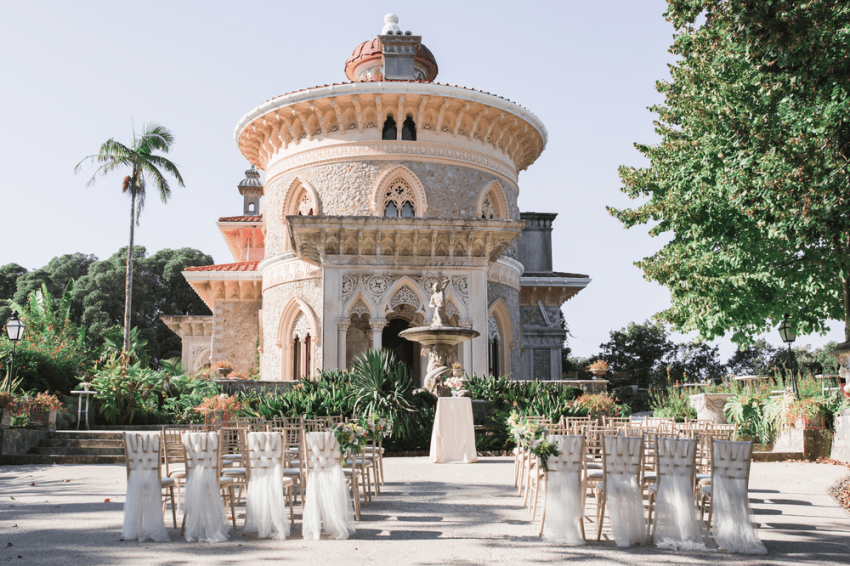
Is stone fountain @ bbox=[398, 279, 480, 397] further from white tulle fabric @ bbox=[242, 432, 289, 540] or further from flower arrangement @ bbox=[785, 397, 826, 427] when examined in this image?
white tulle fabric @ bbox=[242, 432, 289, 540]

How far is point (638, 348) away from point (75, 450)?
3191 centimetres

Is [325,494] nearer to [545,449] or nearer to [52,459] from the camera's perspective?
[545,449]

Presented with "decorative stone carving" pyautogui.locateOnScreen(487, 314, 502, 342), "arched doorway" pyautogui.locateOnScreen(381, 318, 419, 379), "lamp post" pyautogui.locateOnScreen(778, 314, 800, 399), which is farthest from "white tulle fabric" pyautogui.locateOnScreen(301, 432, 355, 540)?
"decorative stone carving" pyautogui.locateOnScreen(487, 314, 502, 342)

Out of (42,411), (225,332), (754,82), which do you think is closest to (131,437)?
(42,411)

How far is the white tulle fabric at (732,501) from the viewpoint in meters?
Answer: 5.96

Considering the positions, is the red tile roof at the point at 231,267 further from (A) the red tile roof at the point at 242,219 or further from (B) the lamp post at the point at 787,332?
(B) the lamp post at the point at 787,332

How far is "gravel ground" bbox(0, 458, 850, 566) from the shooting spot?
18.5ft

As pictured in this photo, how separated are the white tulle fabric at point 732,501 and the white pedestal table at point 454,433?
661 centimetres

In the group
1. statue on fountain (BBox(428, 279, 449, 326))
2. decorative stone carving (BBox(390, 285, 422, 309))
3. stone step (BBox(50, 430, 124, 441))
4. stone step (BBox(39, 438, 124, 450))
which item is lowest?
stone step (BBox(39, 438, 124, 450))

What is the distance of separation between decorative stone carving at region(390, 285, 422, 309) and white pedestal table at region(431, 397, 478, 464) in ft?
26.0

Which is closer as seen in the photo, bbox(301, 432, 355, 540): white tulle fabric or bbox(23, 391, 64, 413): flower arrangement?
bbox(301, 432, 355, 540): white tulle fabric

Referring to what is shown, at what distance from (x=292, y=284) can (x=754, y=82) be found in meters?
14.9

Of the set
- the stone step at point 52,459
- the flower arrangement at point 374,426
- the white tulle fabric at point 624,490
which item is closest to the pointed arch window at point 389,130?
the stone step at point 52,459

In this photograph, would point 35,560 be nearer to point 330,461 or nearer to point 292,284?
point 330,461
